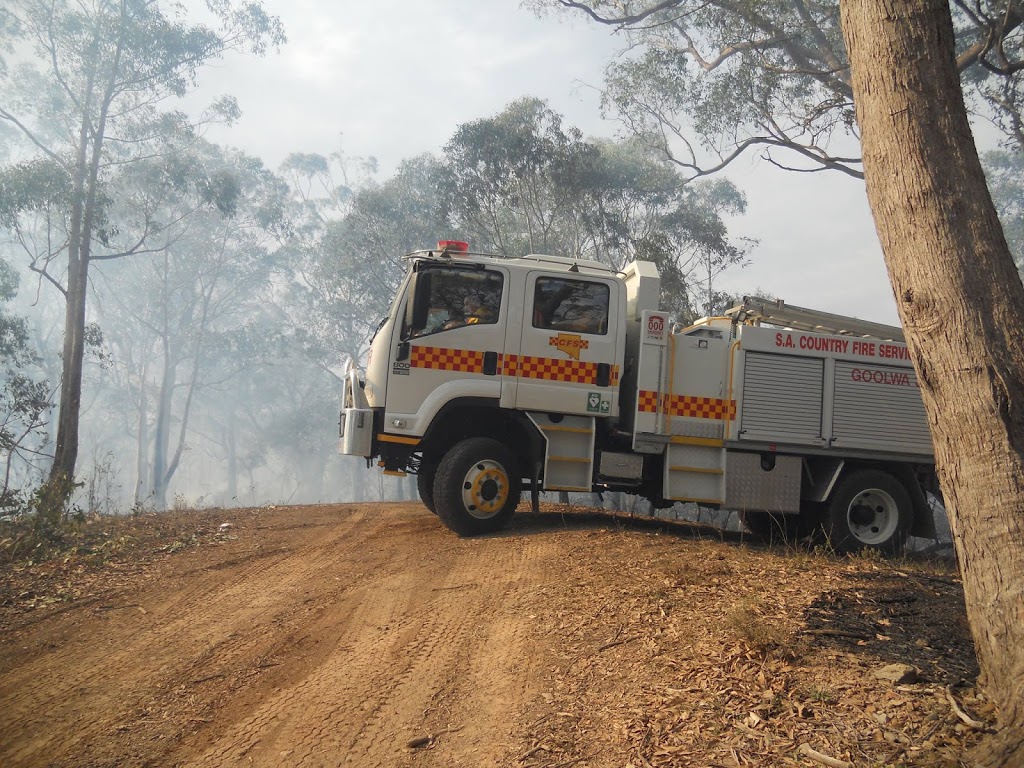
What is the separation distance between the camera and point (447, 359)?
8.08 m

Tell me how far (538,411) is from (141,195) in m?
24.0

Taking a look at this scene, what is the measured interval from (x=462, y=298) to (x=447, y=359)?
0.69m

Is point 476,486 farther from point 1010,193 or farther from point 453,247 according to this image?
point 1010,193

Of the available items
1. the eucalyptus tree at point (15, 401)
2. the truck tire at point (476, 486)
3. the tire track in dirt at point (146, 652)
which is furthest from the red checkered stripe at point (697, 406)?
the eucalyptus tree at point (15, 401)

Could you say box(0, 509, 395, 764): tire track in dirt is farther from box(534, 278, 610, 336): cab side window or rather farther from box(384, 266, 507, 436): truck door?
box(534, 278, 610, 336): cab side window

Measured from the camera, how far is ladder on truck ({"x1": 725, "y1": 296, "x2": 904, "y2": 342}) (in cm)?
886

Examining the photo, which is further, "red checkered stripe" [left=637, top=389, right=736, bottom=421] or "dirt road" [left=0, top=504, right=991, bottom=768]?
"red checkered stripe" [left=637, top=389, right=736, bottom=421]

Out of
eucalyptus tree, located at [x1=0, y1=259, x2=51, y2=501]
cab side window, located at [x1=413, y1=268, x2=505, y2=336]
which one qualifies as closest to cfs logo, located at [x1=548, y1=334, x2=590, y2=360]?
cab side window, located at [x1=413, y1=268, x2=505, y2=336]

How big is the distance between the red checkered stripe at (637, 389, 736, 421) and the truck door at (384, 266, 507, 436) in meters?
1.86

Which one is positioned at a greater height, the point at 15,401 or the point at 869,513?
the point at 15,401

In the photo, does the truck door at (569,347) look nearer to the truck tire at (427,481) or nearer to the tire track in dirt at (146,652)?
the truck tire at (427,481)

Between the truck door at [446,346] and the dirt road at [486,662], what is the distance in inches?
67.8

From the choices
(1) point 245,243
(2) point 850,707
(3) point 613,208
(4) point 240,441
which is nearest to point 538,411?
(2) point 850,707

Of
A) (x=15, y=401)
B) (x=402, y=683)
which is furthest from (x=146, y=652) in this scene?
(x=15, y=401)
